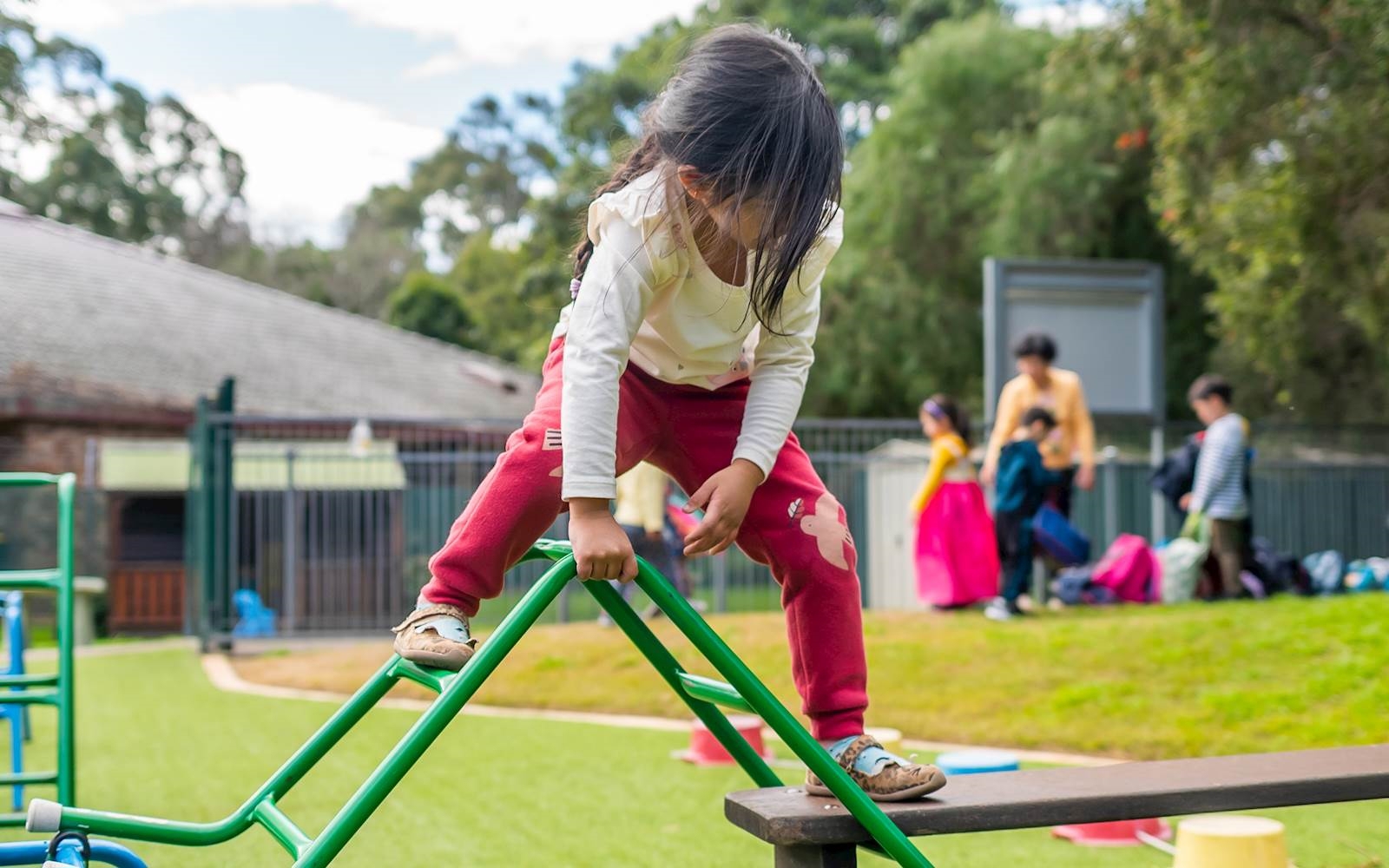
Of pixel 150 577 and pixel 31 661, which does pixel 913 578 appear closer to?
pixel 31 661

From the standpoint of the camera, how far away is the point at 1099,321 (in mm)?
11164

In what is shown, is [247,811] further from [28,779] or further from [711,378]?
[711,378]

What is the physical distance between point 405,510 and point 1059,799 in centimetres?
1142

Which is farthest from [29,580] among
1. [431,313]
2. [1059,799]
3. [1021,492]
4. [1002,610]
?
[431,313]

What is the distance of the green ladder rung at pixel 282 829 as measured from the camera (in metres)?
2.29

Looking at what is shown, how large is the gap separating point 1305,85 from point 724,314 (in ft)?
24.4

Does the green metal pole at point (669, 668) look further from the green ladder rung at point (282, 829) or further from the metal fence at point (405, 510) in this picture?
the metal fence at point (405, 510)

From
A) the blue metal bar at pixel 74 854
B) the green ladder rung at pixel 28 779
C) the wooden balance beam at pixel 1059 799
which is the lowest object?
the green ladder rung at pixel 28 779

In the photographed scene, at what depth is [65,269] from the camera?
21.8m

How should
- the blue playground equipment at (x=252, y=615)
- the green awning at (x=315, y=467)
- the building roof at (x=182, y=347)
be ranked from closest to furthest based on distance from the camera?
the blue playground equipment at (x=252, y=615)
the green awning at (x=315, y=467)
the building roof at (x=182, y=347)

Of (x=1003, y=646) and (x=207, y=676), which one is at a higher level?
(x=1003, y=646)

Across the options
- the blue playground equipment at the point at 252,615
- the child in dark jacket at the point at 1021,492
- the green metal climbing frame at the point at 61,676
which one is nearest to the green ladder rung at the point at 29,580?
the green metal climbing frame at the point at 61,676

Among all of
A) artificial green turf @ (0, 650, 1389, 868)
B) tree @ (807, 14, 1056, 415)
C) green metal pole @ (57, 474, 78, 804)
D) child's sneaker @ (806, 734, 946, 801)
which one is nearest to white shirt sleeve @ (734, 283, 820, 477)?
child's sneaker @ (806, 734, 946, 801)

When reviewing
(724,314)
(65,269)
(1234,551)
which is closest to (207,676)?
(1234,551)
